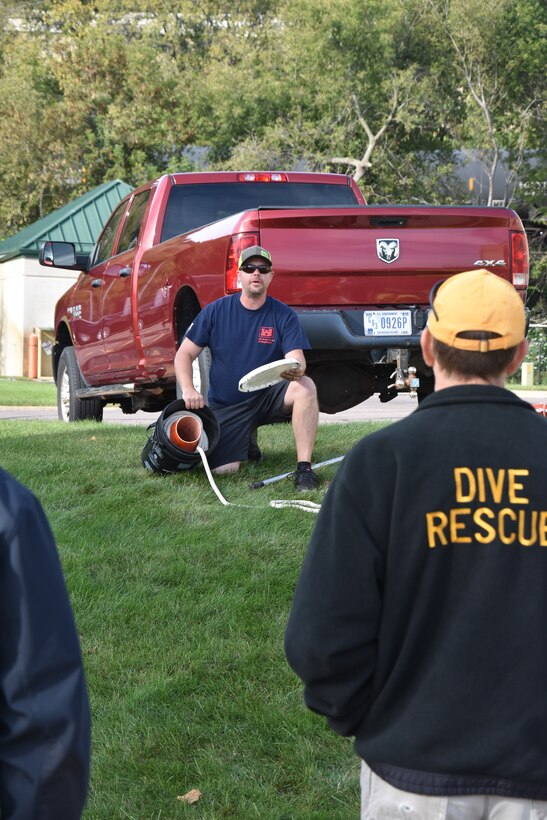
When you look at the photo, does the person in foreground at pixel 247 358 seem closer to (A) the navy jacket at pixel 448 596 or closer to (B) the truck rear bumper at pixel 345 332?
(B) the truck rear bumper at pixel 345 332

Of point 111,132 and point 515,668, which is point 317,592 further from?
point 111,132

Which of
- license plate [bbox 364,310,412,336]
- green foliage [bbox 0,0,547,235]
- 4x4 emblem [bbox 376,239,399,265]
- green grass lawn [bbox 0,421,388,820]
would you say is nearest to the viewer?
green grass lawn [bbox 0,421,388,820]

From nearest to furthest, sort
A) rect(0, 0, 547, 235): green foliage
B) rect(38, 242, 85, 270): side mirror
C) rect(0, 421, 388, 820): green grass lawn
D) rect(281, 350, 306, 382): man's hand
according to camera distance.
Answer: rect(0, 421, 388, 820): green grass lawn < rect(281, 350, 306, 382): man's hand < rect(38, 242, 85, 270): side mirror < rect(0, 0, 547, 235): green foliage

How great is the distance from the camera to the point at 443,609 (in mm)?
2164

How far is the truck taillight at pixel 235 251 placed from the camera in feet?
26.4

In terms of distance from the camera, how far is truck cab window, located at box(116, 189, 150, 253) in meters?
10.1

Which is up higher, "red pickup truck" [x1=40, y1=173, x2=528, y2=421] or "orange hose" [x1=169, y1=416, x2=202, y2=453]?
"red pickup truck" [x1=40, y1=173, x2=528, y2=421]

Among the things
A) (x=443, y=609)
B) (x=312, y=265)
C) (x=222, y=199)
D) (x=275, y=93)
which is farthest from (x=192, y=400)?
(x=275, y=93)

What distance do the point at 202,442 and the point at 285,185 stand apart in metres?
3.15

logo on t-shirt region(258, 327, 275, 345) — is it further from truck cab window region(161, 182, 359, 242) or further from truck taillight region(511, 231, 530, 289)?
truck cab window region(161, 182, 359, 242)

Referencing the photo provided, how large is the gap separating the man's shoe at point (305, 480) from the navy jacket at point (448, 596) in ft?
16.7

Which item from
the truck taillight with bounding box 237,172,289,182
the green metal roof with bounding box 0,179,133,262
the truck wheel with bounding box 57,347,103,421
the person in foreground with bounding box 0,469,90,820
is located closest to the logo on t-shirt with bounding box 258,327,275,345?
the truck taillight with bounding box 237,172,289,182

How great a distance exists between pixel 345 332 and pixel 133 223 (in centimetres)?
288

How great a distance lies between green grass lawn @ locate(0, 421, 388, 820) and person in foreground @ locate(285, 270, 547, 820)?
68.6 inches
